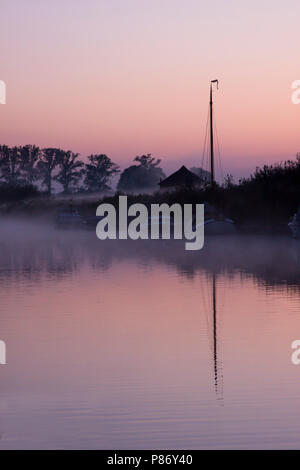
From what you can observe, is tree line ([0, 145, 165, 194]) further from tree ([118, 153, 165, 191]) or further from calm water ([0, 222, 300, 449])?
calm water ([0, 222, 300, 449])

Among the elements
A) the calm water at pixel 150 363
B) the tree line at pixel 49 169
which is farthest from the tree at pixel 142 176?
the calm water at pixel 150 363

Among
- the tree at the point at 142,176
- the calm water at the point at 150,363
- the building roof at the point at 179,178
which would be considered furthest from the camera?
the tree at the point at 142,176

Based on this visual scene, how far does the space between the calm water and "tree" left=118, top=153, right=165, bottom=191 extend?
141652mm

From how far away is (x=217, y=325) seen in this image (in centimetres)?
1945

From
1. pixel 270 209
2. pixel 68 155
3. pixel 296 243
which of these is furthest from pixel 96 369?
pixel 68 155

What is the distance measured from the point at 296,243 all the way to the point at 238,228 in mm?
21728

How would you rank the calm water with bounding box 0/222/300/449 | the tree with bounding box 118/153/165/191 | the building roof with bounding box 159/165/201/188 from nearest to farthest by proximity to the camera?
the calm water with bounding box 0/222/300/449
the building roof with bounding box 159/165/201/188
the tree with bounding box 118/153/165/191

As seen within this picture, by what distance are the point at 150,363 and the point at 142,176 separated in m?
162

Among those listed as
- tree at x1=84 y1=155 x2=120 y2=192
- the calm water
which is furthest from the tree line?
the calm water

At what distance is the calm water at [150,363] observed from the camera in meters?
10.9

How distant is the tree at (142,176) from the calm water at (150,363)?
141652 millimetres

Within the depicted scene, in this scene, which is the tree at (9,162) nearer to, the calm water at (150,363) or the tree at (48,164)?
the tree at (48,164)

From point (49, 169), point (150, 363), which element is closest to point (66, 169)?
point (49, 169)

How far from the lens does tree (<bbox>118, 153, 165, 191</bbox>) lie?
569ft
